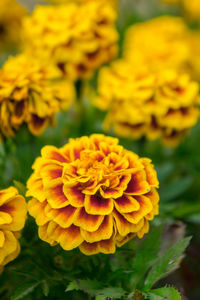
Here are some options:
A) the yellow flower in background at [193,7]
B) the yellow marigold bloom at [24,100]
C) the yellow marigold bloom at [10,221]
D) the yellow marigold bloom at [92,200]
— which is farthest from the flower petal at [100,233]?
the yellow flower in background at [193,7]

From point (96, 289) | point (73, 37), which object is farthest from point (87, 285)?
point (73, 37)

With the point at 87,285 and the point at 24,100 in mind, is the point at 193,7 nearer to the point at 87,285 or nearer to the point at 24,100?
the point at 24,100

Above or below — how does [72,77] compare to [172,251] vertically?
above

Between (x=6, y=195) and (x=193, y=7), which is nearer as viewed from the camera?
(x=6, y=195)

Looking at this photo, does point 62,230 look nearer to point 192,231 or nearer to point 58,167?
point 58,167

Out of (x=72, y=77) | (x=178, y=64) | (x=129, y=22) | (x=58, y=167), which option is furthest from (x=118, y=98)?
(x=129, y=22)

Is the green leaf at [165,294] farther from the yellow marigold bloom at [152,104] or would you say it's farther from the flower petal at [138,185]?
the yellow marigold bloom at [152,104]
